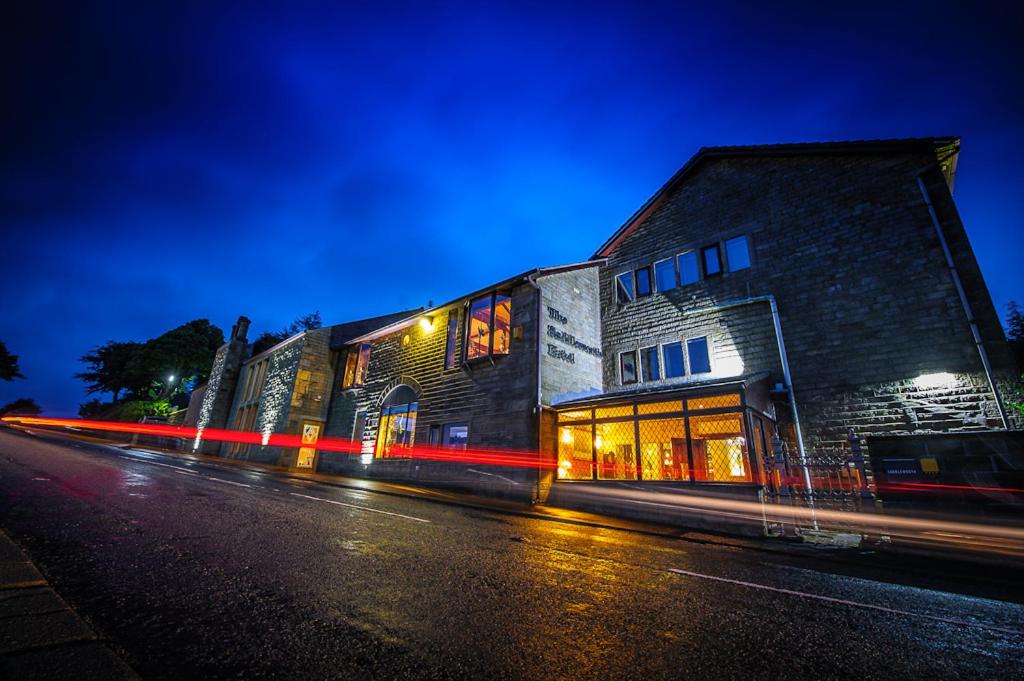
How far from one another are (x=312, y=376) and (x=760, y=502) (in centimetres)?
2223

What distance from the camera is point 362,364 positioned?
21812mm

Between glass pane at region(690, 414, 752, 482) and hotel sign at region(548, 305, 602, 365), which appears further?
hotel sign at region(548, 305, 602, 365)

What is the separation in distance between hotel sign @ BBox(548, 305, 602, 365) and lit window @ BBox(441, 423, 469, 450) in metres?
4.35

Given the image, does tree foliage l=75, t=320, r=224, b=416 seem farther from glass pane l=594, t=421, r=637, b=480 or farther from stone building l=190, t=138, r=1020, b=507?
glass pane l=594, t=421, r=637, b=480

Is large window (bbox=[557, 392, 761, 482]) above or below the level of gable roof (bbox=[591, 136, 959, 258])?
below

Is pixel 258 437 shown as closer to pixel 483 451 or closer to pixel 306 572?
pixel 483 451

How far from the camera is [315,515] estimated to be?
6.77m

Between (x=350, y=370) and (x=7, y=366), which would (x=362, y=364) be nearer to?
(x=350, y=370)

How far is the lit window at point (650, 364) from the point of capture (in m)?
14.6

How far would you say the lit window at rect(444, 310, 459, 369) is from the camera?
1666 cm

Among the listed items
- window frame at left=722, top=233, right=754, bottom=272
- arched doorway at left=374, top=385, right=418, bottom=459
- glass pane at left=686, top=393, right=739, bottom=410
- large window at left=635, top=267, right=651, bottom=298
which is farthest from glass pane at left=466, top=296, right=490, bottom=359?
window frame at left=722, top=233, right=754, bottom=272

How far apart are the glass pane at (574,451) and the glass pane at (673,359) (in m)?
3.80

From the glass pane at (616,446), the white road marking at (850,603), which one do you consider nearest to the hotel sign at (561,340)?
the glass pane at (616,446)

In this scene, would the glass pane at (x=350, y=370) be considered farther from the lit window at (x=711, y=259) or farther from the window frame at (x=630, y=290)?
the lit window at (x=711, y=259)
